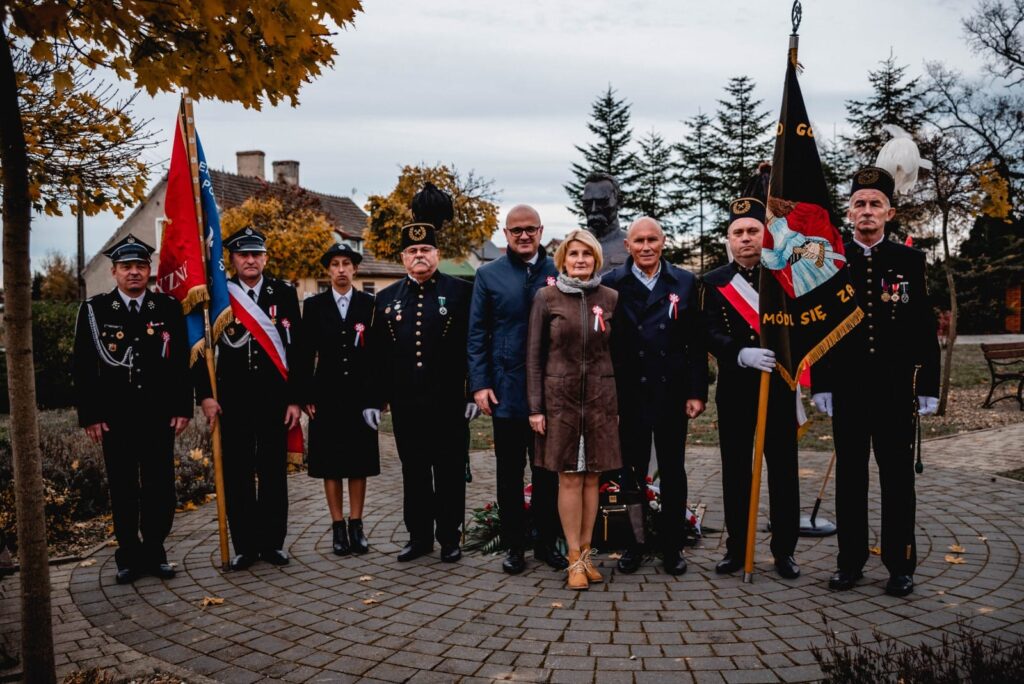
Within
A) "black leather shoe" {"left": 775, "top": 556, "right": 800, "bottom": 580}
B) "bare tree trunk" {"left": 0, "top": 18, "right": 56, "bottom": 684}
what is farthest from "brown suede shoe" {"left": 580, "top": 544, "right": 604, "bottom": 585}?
"bare tree trunk" {"left": 0, "top": 18, "right": 56, "bottom": 684}

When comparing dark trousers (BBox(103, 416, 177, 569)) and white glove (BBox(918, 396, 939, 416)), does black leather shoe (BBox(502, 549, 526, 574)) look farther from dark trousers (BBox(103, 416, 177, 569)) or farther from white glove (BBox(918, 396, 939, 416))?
white glove (BBox(918, 396, 939, 416))

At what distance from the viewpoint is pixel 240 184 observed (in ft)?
136

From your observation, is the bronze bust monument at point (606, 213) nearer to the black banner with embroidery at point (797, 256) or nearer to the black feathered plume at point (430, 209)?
the black feathered plume at point (430, 209)

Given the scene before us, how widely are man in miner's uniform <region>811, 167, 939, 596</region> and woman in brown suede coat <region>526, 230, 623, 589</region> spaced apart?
Result: 138 centimetres

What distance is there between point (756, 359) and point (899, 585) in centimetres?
161

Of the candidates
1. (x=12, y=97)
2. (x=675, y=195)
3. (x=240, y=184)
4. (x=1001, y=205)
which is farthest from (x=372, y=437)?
(x=675, y=195)

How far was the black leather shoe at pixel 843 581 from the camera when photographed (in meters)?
4.77

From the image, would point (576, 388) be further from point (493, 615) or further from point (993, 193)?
point (993, 193)

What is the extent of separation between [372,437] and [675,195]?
4368 centimetres

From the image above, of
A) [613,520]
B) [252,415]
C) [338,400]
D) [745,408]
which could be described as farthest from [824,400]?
[252,415]

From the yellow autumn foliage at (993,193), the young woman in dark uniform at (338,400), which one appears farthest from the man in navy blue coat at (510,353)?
the yellow autumn foliage at (993,193)

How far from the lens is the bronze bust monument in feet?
21.0

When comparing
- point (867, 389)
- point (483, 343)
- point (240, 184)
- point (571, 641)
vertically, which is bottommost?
point (571, 641)

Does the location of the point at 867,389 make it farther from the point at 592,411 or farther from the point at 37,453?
the point at 37,453
